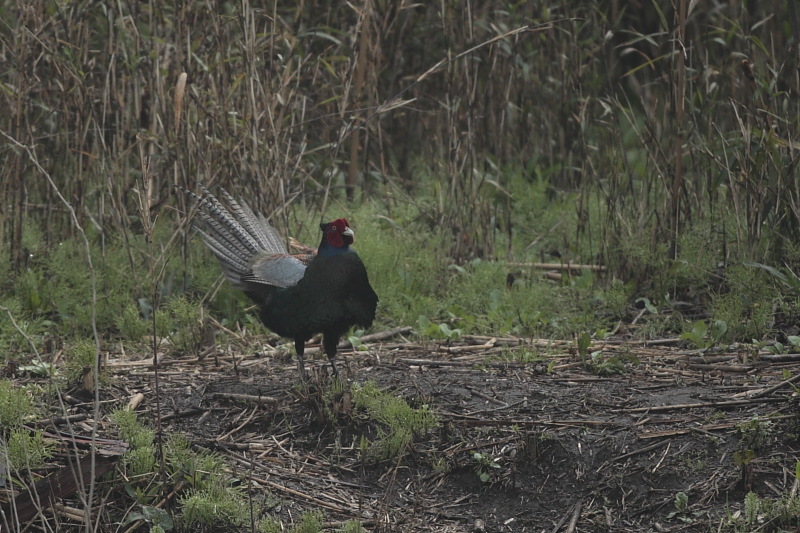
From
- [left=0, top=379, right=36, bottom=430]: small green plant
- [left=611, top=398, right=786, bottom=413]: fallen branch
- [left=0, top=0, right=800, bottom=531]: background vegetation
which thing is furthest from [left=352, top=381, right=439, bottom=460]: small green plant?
[left=0, top=379, right=36, bottom=430]: small green plant

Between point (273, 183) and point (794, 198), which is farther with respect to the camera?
point (273, 183)

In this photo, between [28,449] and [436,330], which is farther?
[436,330]

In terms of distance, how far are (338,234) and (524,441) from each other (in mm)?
1429

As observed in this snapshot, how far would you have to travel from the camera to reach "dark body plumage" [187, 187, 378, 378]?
180 inches

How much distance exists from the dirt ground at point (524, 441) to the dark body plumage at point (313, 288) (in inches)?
9.6

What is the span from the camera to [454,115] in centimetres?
612

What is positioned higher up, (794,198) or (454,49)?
(454,49)

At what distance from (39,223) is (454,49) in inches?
132

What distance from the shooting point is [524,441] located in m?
3.78

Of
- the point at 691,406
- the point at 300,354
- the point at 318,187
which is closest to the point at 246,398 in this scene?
the point at 300,354

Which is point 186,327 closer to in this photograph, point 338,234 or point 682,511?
point 338,234

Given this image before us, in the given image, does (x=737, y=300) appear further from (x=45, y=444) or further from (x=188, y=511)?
(x=45, y=444)

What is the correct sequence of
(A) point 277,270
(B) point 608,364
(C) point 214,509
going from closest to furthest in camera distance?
(C) point 214,509
(B) point 608,364
(A) point 277,270

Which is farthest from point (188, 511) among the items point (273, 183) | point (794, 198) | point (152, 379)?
point (794, 198)
